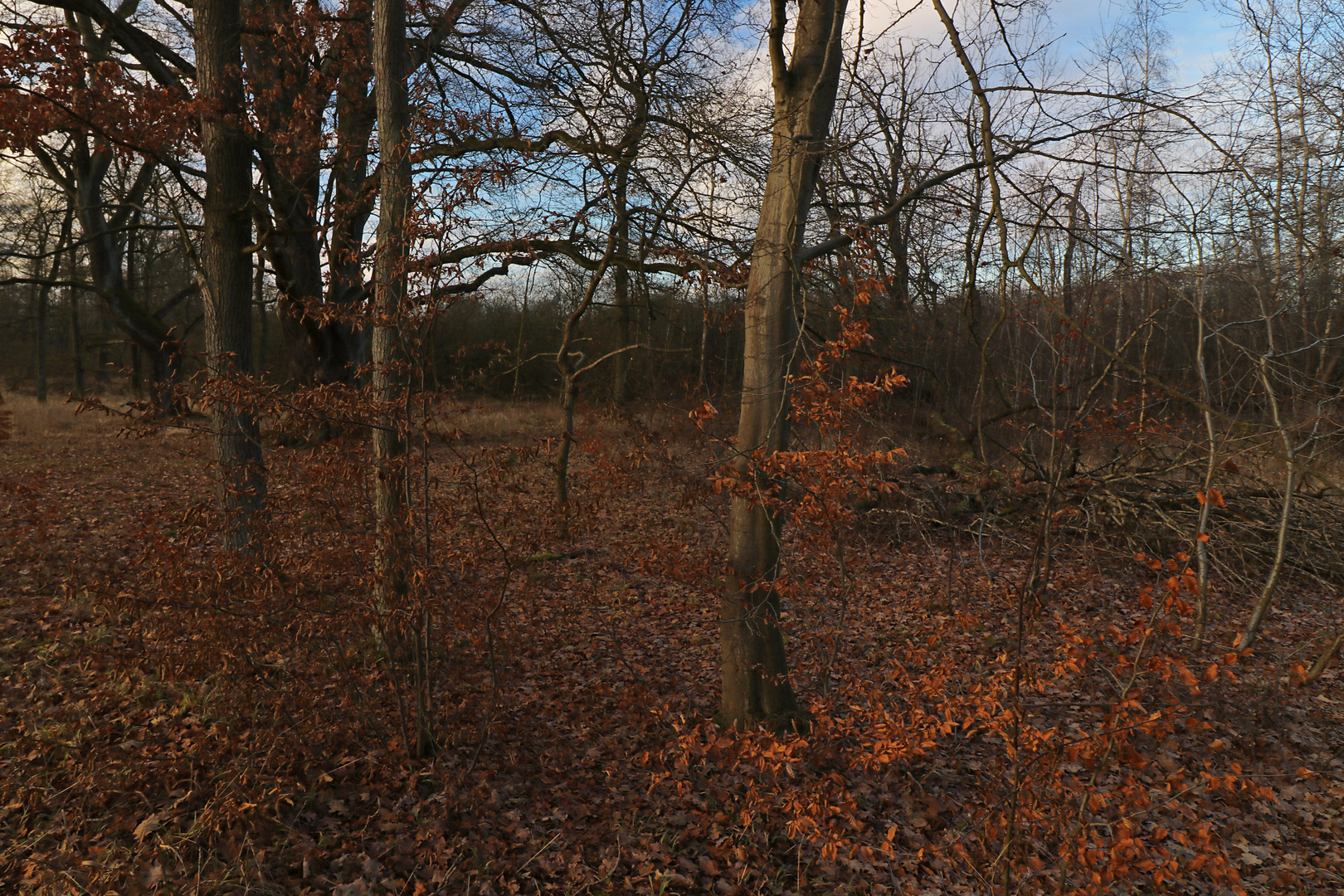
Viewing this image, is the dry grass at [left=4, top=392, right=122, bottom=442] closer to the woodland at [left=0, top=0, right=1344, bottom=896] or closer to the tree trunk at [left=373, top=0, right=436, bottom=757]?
the woodland at [left=0, top=0, right=1344, bottom=896]

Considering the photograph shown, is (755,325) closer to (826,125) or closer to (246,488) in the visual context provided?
(826,125)

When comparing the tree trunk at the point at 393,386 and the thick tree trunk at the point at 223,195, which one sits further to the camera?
the thick tree trunk at the point at 223,195

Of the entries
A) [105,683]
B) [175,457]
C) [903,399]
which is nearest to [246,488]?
[105,683]

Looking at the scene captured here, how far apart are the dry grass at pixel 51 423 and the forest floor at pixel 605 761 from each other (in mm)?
9736

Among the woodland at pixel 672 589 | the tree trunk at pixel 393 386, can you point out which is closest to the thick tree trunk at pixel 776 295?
the woodland at pixel 672 589

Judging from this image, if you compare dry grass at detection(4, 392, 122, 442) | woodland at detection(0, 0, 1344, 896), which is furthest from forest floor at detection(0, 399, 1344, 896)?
dry grass at detection(4, 392, 122, 442)

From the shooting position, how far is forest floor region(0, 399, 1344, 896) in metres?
3.45

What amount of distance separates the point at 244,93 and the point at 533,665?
597 centimetres

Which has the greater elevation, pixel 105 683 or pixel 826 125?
pixel 826 125

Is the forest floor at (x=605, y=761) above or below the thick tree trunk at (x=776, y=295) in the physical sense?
→ below

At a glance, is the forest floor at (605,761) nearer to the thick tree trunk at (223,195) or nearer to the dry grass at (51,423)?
the thick tree trunk at (223,195)

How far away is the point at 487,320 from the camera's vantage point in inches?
941

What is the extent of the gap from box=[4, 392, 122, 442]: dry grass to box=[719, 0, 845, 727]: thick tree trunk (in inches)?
517

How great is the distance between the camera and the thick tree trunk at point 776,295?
4.28m
